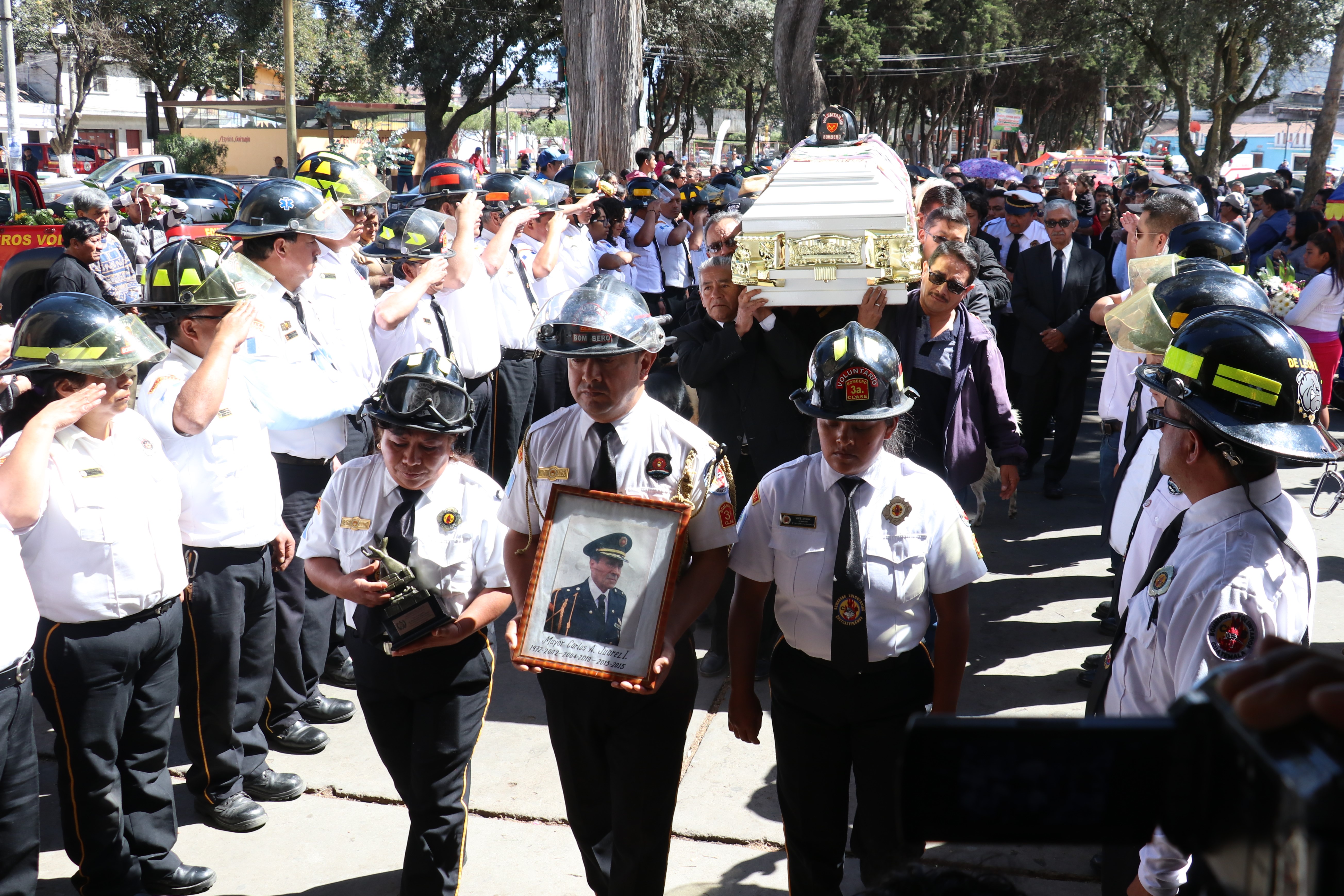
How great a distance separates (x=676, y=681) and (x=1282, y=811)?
7.84ft

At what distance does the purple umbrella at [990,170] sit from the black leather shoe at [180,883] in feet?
57.6

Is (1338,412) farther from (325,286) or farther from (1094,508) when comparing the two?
(325,286)

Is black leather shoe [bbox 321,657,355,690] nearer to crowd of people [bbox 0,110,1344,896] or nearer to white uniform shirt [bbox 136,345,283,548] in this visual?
crowd of people [bbox 0,110,1344,896]

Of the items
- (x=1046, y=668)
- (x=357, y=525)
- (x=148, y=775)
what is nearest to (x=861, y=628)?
(x=357, y=525)

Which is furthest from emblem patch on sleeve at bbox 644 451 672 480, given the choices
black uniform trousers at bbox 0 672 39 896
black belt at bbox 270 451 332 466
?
black belt at bbox 270 451 332 466

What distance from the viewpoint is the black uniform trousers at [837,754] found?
2859 mm

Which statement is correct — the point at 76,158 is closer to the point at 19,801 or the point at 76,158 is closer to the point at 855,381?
the point at 19,801

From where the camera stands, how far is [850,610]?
111 inches

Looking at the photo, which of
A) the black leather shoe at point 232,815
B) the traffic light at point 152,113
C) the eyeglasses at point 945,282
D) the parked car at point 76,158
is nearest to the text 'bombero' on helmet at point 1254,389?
the eyeglasses at point 945,282

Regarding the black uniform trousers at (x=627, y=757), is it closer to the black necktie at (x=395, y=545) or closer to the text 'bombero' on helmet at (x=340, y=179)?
the black necktie at (x=395, y=545)

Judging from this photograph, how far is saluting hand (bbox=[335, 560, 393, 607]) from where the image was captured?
310 centimetres

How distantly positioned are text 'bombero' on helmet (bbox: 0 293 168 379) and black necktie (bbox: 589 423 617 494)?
1.43 m

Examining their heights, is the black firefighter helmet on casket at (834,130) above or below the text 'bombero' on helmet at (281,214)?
above

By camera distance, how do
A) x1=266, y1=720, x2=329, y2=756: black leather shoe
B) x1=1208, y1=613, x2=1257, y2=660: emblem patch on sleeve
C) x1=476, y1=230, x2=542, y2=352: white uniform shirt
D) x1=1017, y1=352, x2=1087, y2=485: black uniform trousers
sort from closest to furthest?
1. x1=1208, y1=613, x2=1257, y2=660: emblem patch on sleeve
2. x1=266, y1=720, x2=329, y2=756: black leather shoe
3. x1=476, y1=230, x2=542, y2=352: white uniform shirt
4. x1=1017, y1=352, x2=1087, y2=485: black uniform trousers
